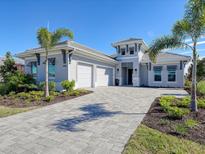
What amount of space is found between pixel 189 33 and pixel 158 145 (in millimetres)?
5640

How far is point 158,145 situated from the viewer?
391 cm

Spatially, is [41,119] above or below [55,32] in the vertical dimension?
below

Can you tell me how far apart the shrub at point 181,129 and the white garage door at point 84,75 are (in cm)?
1079

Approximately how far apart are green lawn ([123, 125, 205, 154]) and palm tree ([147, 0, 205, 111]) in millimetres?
3338

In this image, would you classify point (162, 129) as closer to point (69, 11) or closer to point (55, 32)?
point (55, 32)

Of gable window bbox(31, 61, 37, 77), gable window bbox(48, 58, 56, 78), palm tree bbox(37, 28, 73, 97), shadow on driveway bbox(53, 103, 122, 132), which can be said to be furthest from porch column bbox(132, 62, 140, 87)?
shadow on driveway bbox(53, 103, 122, 132)

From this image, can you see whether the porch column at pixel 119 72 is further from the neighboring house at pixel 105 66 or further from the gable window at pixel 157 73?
the gable window at pixel 157 73

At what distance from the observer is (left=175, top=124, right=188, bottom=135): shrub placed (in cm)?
472

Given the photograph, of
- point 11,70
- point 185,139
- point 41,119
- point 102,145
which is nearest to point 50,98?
point 41,119

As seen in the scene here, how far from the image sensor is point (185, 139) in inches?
170

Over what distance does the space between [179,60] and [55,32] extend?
48.9 ft

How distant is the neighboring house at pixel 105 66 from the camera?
14.0 metres

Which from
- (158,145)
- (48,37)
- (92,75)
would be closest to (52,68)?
(92,75)

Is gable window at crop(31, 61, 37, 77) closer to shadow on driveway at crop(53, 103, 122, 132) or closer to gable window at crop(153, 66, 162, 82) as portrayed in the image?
shadow on driveway at crop(53, 103, 122, 132)
